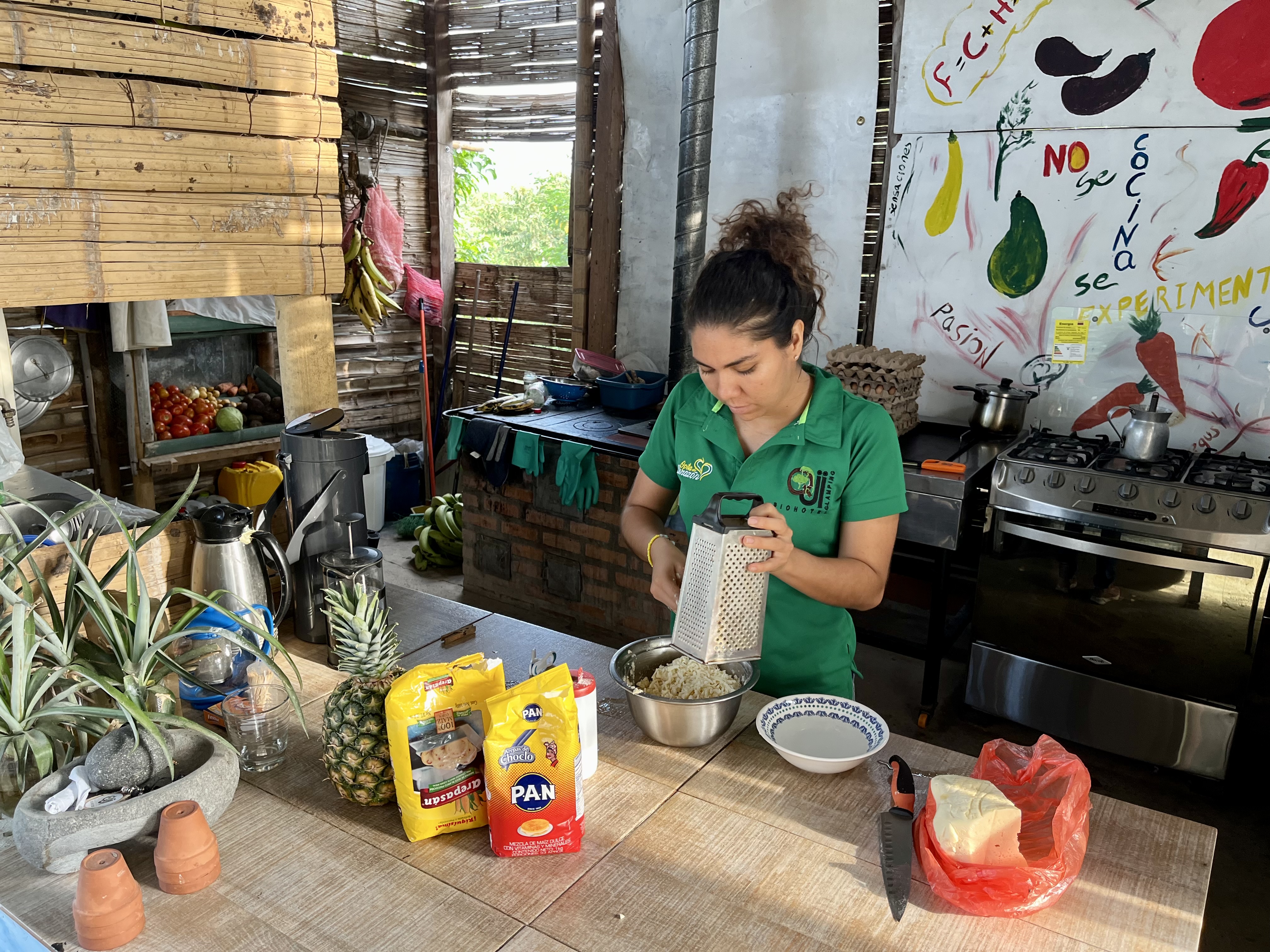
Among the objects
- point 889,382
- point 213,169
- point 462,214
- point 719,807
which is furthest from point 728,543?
point 462,214

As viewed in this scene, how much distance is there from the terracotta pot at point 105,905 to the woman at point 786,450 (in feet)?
3.54

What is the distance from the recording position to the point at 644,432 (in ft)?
13.8

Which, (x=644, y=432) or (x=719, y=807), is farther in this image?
(x=644, y=432)

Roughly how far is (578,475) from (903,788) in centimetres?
287

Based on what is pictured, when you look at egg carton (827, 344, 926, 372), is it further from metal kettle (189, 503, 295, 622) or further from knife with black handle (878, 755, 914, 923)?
metal kettle (189, 503, 295, 622)

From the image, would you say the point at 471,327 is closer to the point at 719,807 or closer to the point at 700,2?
the point at 700,2

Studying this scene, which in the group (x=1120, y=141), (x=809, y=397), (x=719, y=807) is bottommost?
(x=719, y=807)

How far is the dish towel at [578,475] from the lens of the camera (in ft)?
13.7

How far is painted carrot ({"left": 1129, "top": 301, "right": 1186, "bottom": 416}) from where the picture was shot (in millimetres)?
3629

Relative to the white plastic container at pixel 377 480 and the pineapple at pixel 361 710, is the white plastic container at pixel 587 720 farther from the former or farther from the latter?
the white plastic container at pixel 377 480

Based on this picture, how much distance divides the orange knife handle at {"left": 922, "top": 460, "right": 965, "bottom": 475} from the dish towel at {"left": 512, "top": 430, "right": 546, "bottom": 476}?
182 centimetres

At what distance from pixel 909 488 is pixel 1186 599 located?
1006mm

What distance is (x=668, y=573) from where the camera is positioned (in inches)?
76.5

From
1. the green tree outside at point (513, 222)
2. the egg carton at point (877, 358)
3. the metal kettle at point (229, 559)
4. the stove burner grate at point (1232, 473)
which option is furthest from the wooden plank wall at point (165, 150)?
the green tree outside at point (513, 222)
